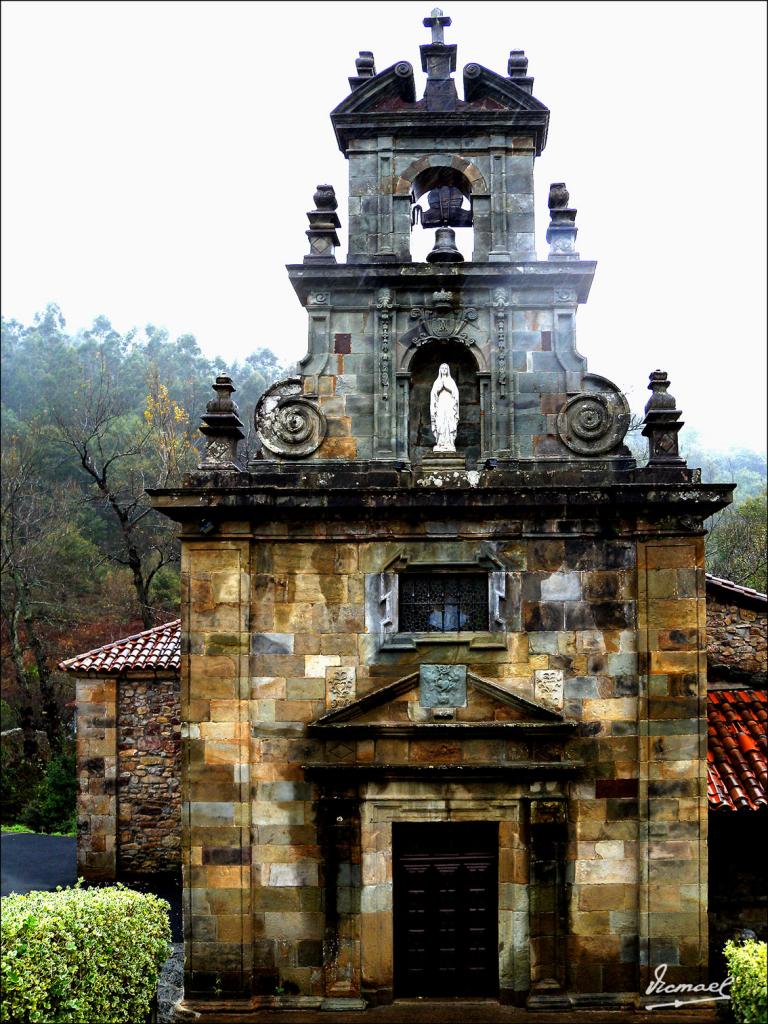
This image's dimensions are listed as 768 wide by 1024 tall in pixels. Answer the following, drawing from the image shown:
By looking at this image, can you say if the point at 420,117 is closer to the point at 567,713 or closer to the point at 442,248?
the point at 442,248

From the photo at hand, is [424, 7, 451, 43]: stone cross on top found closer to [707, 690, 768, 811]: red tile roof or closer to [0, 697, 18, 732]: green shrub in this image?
[707, 690, 768, 811]: red tile roof

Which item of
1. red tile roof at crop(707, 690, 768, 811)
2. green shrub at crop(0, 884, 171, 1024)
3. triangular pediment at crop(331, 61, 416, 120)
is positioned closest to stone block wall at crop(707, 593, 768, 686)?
red tile roof at crop(707, 690, 768, 811)

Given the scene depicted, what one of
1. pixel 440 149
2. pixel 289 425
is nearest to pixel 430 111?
pixel 440 149

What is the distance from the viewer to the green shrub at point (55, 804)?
20.6 m

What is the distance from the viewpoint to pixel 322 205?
10734mm

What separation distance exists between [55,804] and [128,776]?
591cm

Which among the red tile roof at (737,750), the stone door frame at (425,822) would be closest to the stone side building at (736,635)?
the red tile roof at (737,750)

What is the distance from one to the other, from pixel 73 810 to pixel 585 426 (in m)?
17.1

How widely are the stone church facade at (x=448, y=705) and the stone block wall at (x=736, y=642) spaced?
3095 mm

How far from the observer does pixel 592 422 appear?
10.2 meters

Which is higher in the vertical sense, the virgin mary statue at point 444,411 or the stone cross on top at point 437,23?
the stone cross on top at point 437,23

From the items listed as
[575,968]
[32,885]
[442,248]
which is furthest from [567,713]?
[32,885]

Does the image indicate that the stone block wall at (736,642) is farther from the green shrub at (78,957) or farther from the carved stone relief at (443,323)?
the green shrub at (78,957)

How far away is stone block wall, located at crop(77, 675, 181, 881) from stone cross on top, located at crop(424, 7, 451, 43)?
39.6 feet
